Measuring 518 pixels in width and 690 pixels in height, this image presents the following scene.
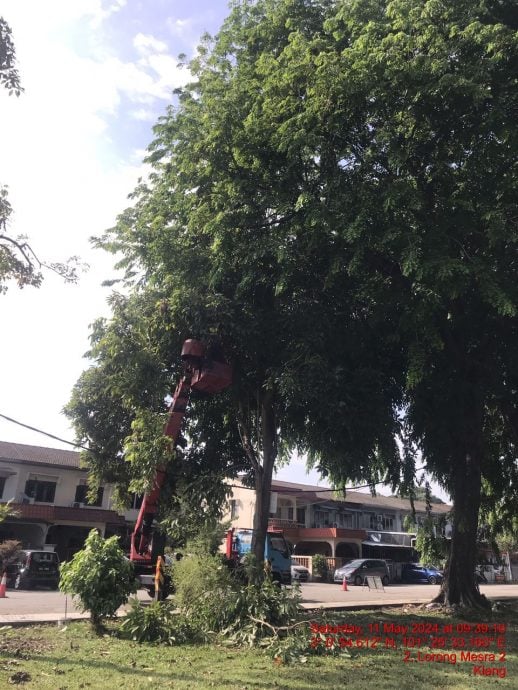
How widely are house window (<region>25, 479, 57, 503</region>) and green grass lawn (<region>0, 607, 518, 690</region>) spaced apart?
2614cm

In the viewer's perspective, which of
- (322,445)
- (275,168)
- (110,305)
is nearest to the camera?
(275,168)

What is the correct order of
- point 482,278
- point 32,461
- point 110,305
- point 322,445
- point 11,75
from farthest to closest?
point 32,461 < point 110,305 < point 322,445 < point 482,278 < point 11,75

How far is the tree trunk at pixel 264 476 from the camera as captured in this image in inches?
545

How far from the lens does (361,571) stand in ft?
118

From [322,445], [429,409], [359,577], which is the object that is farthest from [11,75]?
[359,577]

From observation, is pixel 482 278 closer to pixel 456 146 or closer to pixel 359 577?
pixel 456 146

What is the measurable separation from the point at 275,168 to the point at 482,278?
17.0 feet

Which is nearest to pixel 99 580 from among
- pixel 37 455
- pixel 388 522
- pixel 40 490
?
pixel 40 490

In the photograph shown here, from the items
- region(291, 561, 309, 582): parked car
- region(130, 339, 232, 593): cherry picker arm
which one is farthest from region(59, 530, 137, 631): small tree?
region(291, 561, 309, 582): parked car

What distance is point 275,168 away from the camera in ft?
42.1

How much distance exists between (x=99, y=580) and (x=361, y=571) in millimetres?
29218

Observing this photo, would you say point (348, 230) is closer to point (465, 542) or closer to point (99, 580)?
point (99, 580)

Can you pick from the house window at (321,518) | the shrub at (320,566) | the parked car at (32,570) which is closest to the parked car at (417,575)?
the shrub at (320,566)

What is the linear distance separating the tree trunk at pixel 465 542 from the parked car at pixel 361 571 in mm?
19287
